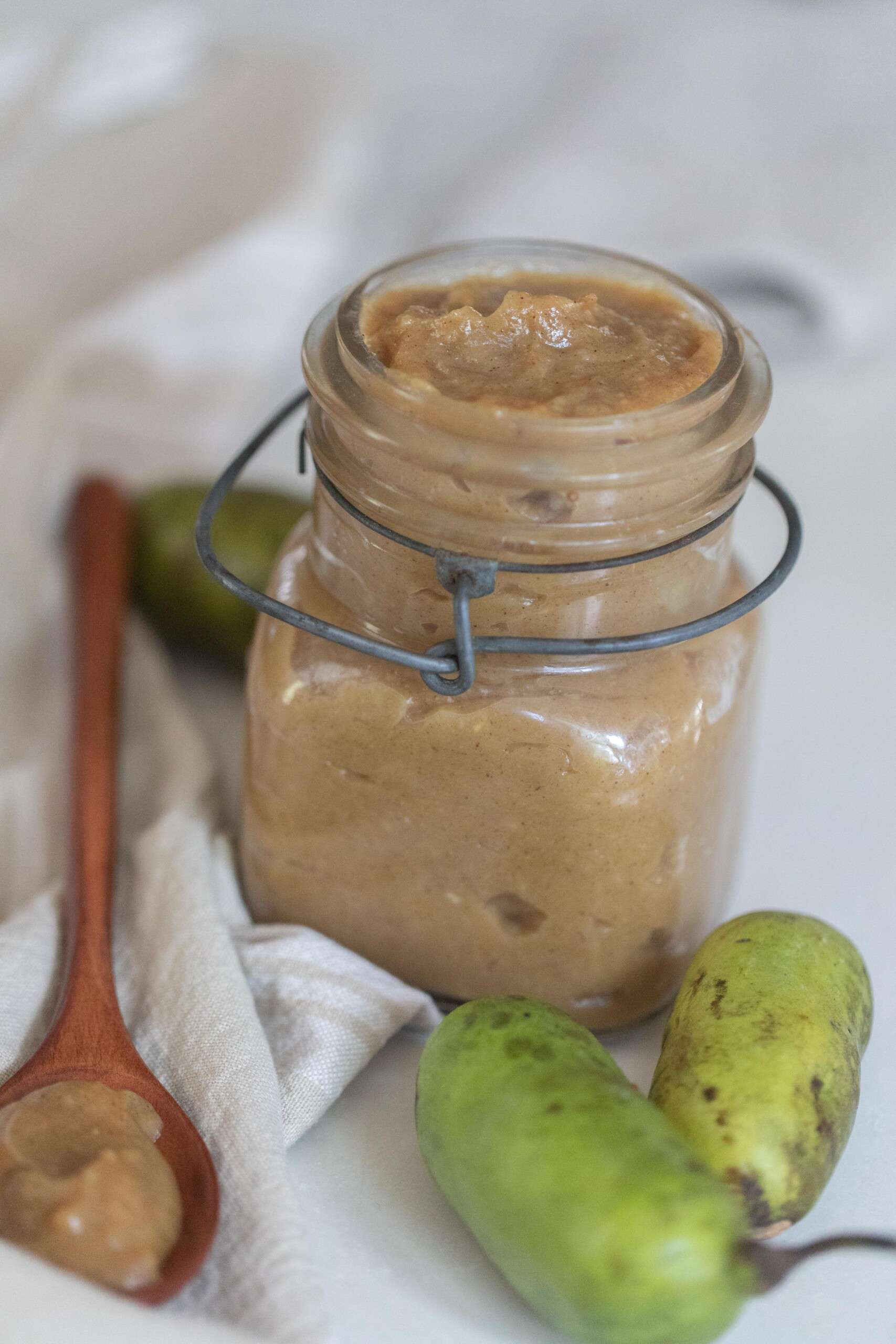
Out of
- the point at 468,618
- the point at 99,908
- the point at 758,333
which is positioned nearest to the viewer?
the point at 468,618

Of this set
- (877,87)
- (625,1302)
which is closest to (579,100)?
(877,87)

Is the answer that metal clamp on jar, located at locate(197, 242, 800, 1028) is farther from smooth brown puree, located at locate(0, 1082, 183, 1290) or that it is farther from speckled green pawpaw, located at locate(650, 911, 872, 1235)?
smooth brown puree, located at locate(0, 1082, 183, 1290)

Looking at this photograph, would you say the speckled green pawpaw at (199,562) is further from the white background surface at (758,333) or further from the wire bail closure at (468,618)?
the wire bail closure at (468,618)

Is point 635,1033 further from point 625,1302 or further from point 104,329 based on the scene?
point 104,329

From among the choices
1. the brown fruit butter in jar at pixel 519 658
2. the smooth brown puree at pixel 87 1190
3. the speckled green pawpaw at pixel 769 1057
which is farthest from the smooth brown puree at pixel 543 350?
the smooth brown puree at pixel 87 1190

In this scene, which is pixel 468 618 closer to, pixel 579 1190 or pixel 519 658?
pixel 519 658

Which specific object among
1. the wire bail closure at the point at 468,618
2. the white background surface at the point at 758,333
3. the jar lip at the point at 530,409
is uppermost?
the jar lip at the point at 530,409

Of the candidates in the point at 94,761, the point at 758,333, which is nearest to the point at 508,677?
the point at 94,761
